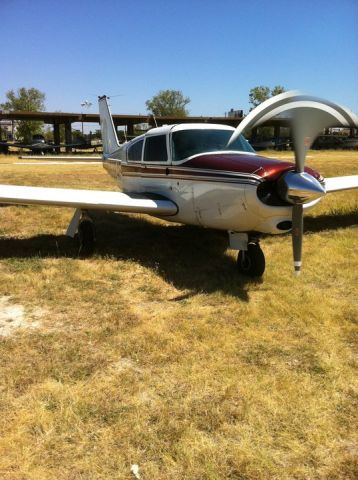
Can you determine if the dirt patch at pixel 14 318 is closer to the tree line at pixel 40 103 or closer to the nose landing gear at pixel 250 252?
the nose landing gear at pixel 250 252

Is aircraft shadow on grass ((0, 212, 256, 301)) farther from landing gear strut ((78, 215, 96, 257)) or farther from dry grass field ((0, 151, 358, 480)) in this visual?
landing gear strut ((78, 215, 96, 257))

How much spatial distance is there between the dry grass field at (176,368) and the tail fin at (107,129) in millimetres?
5724

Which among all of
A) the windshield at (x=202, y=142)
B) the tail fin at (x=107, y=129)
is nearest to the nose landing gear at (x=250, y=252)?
the windshield at (x=202, y=142)

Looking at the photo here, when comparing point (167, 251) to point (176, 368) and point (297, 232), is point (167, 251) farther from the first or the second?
point (176, 368)

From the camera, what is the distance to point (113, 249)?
26.3 feet

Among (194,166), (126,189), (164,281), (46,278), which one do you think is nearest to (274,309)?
(164,281)

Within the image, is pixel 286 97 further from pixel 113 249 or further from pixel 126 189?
pixel 126 189

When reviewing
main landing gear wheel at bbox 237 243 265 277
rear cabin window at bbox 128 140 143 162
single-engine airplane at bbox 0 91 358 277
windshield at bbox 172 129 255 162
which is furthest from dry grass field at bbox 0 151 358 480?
rear cabin window at bbox 128 140 143 162

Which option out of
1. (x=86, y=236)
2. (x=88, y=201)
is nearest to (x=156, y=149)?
(x=88, y=201)

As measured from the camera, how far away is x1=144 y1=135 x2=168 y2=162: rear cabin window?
7629 millimetres

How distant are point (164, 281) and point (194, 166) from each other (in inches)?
72.7

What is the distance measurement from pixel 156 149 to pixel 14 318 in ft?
13.9

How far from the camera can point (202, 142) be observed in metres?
7.04

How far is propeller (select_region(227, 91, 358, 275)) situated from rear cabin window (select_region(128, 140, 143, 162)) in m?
3.70
